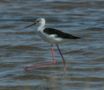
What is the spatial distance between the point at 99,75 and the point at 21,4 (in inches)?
333

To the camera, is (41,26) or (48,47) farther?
(48,47)

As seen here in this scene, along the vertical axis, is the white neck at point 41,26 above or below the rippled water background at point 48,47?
above

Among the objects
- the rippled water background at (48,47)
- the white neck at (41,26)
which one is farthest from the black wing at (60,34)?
the rippled water background at (48,47)

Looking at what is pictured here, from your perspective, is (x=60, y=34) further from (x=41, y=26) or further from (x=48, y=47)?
(x=48, y=47)

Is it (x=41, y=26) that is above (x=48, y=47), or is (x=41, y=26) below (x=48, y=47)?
above

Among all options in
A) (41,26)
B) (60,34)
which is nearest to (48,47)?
(41,26)

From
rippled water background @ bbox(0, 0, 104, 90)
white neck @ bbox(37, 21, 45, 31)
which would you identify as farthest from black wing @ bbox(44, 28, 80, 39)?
rippled water background @ bbox(0, 0, 104, 90)

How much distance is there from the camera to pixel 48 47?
44.3 feet

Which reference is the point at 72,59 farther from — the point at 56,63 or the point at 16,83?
the point at 16,83

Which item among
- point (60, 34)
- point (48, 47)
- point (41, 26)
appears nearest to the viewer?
point (60, 34)

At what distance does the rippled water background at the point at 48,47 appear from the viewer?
10398mm

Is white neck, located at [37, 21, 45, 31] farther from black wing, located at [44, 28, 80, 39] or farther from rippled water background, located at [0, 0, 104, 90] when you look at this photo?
rippled water background, located at [0, 0, 104, 90]

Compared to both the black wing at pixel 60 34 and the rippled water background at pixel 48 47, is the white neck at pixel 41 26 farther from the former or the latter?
the rippled water background at pixel 48 47

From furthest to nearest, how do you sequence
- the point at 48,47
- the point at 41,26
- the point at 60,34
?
the point at 48,47 → the point at 41,26 → the point at 60,34
